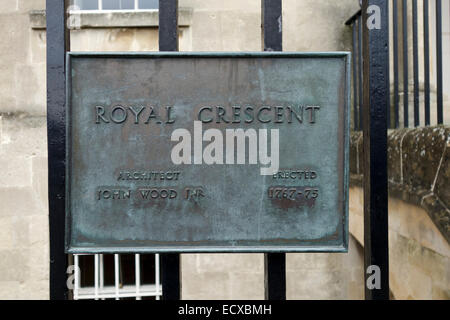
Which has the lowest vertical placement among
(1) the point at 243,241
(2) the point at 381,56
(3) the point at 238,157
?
(1) the point at 243,241

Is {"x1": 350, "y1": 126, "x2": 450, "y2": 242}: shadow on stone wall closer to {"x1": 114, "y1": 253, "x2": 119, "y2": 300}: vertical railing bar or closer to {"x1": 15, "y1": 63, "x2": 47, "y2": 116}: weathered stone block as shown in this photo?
{"x1": 114, "y1": 253, "x2": 119, "y2": 300}: vertical railing bar

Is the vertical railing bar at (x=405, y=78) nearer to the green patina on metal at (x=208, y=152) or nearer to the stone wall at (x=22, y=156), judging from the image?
the green patina on metal at (x=208, y=152)

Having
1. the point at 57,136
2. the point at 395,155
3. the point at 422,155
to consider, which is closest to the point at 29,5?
the point at 57,136

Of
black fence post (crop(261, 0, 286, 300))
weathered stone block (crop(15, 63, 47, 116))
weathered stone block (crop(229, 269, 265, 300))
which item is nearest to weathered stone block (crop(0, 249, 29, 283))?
weathered stone block (crop(15, 63, 47, 116))

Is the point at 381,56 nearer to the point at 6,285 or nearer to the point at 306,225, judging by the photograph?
the point at 306,225

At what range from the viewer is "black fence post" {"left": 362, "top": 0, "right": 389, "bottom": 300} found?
1.93 m

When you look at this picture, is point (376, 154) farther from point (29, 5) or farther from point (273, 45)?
point (29, 5)

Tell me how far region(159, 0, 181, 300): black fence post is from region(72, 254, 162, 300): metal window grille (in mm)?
2476

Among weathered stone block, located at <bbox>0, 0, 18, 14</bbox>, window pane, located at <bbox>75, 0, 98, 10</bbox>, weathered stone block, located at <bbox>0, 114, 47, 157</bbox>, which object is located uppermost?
window pane, located at <bbox>75, 0, 98, 10</bbox>

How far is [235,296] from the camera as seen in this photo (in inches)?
166

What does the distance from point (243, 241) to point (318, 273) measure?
263 cm

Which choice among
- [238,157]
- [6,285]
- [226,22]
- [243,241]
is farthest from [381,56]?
[6,285]

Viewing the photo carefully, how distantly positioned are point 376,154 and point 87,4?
3.77 m

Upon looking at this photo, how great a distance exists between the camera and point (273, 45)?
193cm
